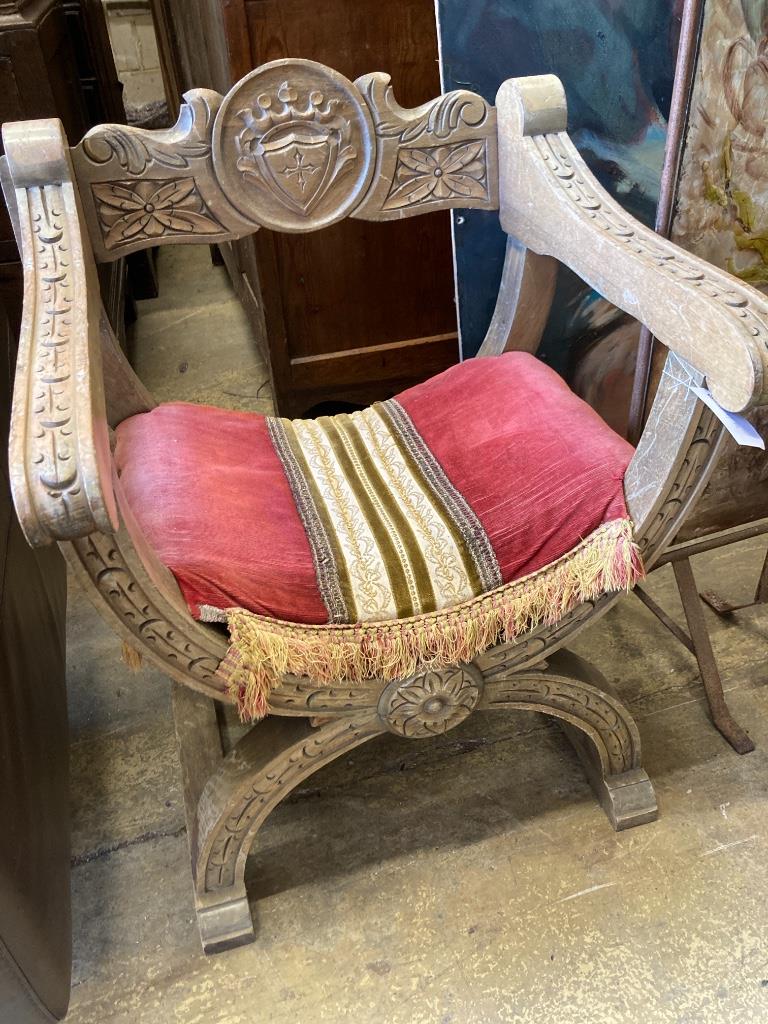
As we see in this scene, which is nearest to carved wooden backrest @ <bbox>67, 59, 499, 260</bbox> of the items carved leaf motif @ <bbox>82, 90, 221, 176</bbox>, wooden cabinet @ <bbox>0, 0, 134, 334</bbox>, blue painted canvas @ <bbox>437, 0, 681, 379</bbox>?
carved leaf motif @ <bbox>82, 90, 221, 176</bbox>

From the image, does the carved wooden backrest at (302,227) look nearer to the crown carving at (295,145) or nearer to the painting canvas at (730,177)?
the crown carving at (295,145)

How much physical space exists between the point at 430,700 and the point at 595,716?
32 centimetres

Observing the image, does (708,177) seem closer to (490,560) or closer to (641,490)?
(641,490)

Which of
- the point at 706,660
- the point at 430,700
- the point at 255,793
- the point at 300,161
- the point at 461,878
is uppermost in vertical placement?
the point at 300,161

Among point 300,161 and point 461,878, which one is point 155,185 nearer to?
point 300,161

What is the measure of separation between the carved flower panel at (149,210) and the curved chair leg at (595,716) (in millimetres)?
791

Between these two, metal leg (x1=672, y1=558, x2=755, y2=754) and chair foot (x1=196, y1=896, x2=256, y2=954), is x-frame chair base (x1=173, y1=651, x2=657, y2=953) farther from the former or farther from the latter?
metal leg (x1=672, y1=558, x2=755, y2=754)

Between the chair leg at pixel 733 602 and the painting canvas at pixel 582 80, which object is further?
the chair leg at pixel 733 602

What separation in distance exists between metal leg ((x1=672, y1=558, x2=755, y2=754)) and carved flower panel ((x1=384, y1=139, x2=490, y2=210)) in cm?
73

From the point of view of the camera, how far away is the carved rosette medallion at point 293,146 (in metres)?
1.22

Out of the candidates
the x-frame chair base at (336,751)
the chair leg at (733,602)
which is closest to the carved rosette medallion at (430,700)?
the x-frame chair base at (336,751)

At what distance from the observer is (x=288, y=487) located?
1331 millimetres

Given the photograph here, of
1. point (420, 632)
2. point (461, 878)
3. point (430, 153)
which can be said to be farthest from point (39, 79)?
point (461, 878)

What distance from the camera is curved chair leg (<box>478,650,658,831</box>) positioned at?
4.35 ft
